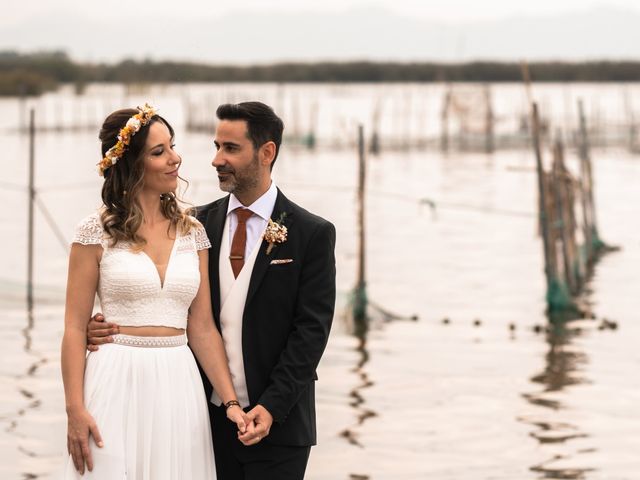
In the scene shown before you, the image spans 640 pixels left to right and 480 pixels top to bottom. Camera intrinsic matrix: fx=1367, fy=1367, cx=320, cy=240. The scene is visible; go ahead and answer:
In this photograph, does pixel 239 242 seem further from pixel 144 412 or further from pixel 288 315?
pixel 144 412

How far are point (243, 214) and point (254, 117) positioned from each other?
296 millimetres

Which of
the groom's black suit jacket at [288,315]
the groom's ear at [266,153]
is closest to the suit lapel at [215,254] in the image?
the groom's black suit jacket at [288,315]

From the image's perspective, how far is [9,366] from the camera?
10078 mm

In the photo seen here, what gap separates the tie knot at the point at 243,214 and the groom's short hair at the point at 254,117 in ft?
0.66

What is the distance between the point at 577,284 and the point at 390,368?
5.02m

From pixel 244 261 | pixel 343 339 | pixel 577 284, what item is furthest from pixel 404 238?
pixel 244 261

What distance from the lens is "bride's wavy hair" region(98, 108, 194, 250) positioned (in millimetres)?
3805

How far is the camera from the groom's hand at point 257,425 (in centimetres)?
377

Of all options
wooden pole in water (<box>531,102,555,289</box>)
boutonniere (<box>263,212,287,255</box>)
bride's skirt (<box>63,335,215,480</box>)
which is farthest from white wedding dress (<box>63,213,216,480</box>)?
wooden pole in water (<box>531,102,555,289</box>)

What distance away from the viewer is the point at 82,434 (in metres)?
3.72

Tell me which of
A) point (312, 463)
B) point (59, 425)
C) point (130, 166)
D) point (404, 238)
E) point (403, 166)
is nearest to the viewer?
point (130, 166)

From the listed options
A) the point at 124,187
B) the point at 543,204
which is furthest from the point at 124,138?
the point at 543,204

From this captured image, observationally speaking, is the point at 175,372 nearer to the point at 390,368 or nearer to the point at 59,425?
Result: the point at 59,425

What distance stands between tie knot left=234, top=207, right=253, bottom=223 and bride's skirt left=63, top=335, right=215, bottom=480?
1.33ft
